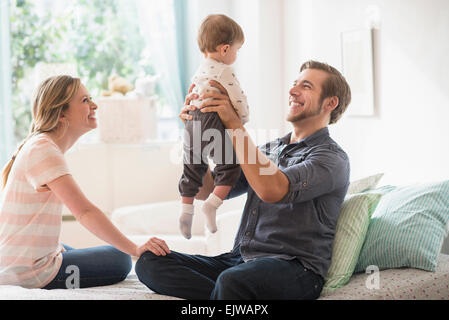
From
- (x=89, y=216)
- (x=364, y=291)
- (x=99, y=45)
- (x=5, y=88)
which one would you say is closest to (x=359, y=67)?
(x=364, y=291)

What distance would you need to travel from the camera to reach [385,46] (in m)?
2.71

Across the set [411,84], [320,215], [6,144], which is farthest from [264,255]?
[6,144]

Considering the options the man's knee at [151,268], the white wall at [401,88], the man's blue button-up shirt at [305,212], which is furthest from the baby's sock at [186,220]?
the white wall at [401,88]

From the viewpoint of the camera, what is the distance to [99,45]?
14.3ft

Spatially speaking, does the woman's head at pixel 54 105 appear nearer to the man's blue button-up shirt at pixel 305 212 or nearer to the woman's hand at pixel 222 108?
the woman's hand at pixel 222 108

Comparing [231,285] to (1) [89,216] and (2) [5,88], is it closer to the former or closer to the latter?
(1) [89,216]

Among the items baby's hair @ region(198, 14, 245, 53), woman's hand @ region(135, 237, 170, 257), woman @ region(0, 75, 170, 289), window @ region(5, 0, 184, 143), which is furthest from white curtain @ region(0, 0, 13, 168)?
baby's hair @ region(198, 14, 245, 53)

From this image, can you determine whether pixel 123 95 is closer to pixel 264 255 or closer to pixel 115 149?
pixel 115 149

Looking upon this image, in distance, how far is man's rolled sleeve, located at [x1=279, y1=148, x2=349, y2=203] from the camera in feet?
5.59

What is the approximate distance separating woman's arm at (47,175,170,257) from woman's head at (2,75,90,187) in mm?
266

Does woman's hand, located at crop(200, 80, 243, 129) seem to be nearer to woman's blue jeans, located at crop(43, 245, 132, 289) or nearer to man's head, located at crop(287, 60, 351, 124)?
man's head, located at crop(287, 60, 351, 124)

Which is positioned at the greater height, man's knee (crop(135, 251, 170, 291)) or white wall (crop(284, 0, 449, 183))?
white wall (crop(284, 0, 449, 183))

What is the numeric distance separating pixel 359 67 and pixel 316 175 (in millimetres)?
1361

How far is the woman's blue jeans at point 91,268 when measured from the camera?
198 cm
